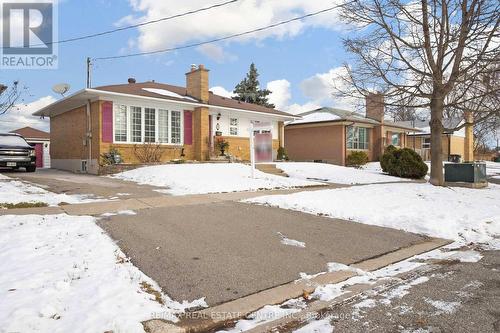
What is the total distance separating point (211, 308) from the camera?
3.80 metres

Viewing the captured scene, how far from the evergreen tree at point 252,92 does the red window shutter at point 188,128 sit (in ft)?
108

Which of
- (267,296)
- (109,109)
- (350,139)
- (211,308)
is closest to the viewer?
(211,308)

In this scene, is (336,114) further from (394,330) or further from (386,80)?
(394,330)

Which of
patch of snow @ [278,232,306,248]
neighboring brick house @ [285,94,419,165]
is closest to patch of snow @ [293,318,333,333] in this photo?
patch of snow @ [278,232,306,248]

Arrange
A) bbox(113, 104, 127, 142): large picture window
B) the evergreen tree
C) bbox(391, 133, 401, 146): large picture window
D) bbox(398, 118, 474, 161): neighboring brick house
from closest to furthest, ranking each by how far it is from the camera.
Answer: bbox(113, 104, 127, 142): large picture window, bbox(391, 133, 401, 146): large picture window, bbox(398, 118, 474, 161): neighboring brick house, the evergreen tree

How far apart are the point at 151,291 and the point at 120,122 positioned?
1535 centimetres

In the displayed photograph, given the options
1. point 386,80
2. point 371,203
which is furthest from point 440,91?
point 371,203

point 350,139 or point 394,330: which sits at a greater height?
point 350,139

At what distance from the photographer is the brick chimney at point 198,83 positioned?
21.3 meters

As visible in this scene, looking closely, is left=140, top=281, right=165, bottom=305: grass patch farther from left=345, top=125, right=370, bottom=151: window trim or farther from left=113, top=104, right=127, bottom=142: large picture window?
left=345, top=125, right=370, bottom=151: window trim

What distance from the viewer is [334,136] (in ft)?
92.3

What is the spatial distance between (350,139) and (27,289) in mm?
26834

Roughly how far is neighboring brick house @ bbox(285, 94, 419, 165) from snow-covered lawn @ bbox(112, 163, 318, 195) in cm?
1238

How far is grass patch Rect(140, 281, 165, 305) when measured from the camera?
388 centimetres
